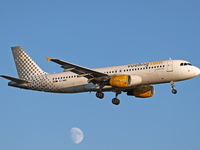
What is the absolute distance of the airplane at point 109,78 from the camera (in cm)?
4475

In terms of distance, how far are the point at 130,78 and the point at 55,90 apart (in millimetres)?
11217

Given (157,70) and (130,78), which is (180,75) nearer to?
(157,70)

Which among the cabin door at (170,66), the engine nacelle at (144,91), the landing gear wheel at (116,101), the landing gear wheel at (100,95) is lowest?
the landing gear wheel at (116,101)

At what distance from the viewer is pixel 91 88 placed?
156ft

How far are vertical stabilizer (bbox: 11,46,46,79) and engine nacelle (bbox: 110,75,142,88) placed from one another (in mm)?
12697

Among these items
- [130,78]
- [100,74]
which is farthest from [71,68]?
[130,78]

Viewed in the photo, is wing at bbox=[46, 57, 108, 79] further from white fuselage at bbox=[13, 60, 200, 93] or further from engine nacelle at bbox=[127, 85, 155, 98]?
engine nacelle at bbox=[127, 85, 155, 98]

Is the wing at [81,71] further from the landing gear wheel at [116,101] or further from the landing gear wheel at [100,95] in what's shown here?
the landing gear wheel at [116,101]

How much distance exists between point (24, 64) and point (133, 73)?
17.3 m

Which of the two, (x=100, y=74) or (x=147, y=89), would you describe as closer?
(x=100, y=74)

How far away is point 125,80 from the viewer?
146 feet

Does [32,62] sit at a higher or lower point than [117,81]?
higher

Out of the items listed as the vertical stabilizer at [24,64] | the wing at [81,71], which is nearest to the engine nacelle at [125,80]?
the wing at [81,71]

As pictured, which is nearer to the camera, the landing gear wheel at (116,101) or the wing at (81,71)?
the wing at (81,71)
